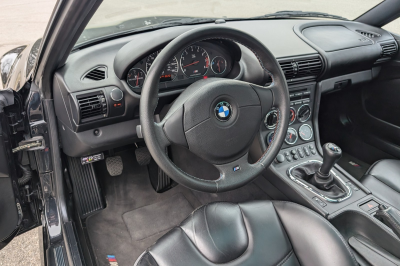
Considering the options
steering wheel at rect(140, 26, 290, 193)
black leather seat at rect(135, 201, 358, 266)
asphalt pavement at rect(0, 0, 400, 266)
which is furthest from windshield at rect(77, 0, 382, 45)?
→ black leather seat at rect(135, 201, 358, 266)

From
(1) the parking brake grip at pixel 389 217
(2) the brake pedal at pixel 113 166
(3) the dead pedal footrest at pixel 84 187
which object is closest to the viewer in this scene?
(1) the parking brake grip at pixel 389 217

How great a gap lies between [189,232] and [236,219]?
0.69 ft

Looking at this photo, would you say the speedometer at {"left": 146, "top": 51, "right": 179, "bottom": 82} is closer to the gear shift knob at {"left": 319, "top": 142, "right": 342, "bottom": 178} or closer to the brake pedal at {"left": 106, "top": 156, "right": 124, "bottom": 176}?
the gear shift knob at {"left": 319, "top": 142, "right": 342, "bottom": 178}

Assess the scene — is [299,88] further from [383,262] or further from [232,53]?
[383,262]

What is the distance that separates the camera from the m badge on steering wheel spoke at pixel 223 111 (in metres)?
1.19

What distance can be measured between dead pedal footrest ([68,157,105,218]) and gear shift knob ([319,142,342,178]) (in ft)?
4.45

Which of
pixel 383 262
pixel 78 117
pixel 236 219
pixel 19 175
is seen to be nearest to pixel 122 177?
pixel 19 175

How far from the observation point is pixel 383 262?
4.58ft

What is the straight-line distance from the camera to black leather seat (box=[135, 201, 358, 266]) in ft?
4.11

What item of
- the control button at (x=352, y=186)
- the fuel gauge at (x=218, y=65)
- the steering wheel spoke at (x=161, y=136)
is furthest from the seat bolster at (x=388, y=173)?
the steering wheel spoke at (x=161, y=136)

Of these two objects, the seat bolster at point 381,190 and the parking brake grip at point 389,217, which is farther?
the seat bolster at point 381,190

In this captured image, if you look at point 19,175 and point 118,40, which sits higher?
point 118,40

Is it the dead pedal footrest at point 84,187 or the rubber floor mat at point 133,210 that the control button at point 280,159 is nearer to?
the rubber floor mat at point 133,210

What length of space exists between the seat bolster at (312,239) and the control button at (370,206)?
39 cm
